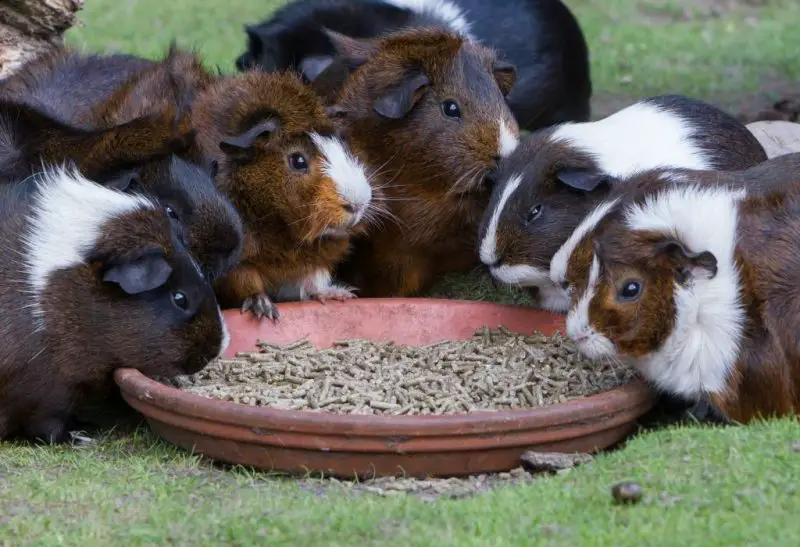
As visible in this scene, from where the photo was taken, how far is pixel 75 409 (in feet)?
12.0

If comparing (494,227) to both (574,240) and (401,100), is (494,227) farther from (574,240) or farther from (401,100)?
(401,100)

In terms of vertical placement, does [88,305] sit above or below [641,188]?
below

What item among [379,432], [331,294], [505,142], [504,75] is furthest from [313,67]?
[379,432]

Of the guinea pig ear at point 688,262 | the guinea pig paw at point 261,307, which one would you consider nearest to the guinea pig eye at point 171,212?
the guinea pig paw at point 261,307

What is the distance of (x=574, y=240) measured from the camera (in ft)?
12.1

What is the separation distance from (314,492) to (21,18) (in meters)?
2.91

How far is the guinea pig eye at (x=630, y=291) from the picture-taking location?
337 cm

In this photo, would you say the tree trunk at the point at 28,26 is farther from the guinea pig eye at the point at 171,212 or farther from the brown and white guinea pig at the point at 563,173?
the brown and white guinea pig at the point at 563,173

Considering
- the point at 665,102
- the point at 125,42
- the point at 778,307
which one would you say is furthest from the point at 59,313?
the point at 125,42

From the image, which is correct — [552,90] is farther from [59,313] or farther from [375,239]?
[59,313]

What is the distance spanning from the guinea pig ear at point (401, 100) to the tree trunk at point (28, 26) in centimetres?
166

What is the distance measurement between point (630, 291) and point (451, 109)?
119 cm

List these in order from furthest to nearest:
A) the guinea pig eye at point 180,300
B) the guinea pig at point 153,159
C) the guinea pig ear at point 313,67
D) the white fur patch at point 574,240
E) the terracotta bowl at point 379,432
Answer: the guinea pig ear at point 313,67, the guinea pig at point 153,159, the white fur patch at point 574,240, the guinea pig eye at point 180,300, the terracotta bowl at point 379,432

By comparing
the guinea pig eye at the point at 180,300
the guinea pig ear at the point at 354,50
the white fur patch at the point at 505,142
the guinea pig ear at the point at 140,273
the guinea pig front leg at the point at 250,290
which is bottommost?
the guinea pig front leg at the point at 250,290
